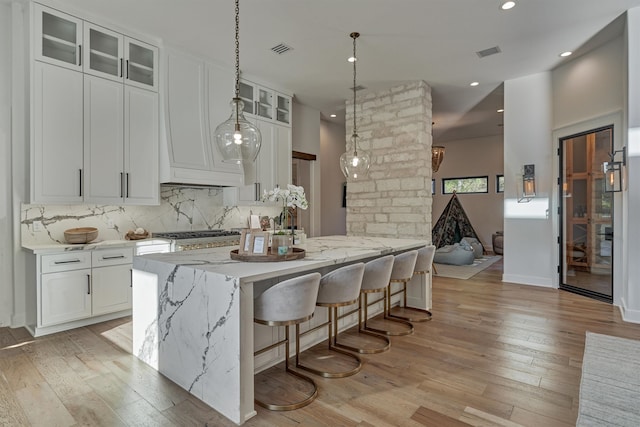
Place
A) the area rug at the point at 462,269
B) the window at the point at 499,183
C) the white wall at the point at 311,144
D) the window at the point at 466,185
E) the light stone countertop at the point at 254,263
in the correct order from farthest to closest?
the window at the point at 466,185 < the window at the point at 499,183 < the white wall at the point at 311,144 < the area rug at the point at 462,269 < the light stone countertop at the point at 254,263

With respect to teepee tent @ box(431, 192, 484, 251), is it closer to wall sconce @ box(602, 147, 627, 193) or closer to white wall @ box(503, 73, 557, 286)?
white wall @ box(503, 73, 557, 286)

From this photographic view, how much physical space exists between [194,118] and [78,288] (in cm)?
246

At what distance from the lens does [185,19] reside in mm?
3768

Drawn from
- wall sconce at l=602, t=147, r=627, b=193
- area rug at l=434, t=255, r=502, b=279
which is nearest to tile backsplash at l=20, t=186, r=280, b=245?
area rug at l=434, t=255, r=502, b=279

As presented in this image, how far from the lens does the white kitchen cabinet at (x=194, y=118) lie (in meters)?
4.39

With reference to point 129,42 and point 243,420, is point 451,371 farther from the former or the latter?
point 129,42

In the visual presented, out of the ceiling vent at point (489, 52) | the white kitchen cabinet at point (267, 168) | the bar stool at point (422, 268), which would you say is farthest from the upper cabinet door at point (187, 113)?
the ceiling vent at point (489, 52)

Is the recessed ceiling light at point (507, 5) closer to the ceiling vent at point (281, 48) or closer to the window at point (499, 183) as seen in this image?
the ceiling vent at point (281, 48)

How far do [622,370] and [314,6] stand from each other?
4.15 meters

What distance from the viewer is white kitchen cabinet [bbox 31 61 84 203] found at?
3406 millimetres

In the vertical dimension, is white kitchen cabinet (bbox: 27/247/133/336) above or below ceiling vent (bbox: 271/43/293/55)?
below

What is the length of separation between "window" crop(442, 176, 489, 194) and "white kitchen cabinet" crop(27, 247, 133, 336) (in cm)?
928

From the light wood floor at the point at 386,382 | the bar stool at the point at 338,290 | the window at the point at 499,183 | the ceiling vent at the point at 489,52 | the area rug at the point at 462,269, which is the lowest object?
the light wood floor at the point at 386,382

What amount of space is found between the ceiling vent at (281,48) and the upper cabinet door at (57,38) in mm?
2130
